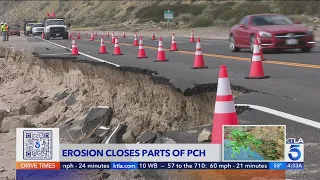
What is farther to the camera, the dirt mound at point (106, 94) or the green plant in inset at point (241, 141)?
the dirt mound at point (106, 94)

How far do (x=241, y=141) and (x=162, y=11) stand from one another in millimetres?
70702

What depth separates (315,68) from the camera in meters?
13.7

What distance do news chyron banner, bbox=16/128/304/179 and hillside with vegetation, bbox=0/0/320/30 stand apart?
44813 millimetres

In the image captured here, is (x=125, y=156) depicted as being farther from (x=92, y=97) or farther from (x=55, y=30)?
(x=55, y=30)

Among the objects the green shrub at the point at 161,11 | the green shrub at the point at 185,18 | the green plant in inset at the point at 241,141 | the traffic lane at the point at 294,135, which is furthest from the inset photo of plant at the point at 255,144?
the green shrub at the point at 161,11

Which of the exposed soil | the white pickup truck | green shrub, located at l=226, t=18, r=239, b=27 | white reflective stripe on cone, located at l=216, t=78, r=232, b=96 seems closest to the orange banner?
white reflective stripe on cone, located at l=216, t=78, r=232, b=96

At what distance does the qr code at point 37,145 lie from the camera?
533 cm

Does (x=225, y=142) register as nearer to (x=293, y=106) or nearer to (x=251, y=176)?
(x=251, y=176)

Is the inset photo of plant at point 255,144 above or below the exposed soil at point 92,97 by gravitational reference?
above

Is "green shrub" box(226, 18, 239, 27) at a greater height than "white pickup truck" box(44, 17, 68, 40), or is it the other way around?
"green shrub" box(226, 18, 239, 27)

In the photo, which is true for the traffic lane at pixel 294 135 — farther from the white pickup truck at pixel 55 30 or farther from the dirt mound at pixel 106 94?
the white pickup truck at pixel 55 30

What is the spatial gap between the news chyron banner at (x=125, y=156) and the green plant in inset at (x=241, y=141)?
14 mm

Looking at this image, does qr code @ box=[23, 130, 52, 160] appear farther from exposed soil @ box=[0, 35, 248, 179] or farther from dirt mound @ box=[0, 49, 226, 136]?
dirt mound @ box=[0, 49, 226, 136]

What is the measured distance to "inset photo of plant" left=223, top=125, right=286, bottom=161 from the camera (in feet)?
16.3
